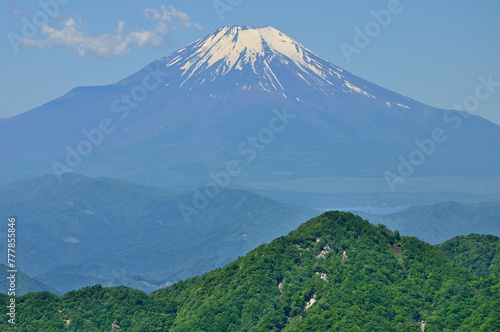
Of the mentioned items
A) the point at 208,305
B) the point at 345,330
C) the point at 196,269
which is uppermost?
the point at 196,269

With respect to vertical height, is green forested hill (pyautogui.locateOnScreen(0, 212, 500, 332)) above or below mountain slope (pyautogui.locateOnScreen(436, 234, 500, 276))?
below

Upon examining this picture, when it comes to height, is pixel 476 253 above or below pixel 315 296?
above

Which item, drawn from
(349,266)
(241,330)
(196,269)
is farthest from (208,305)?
(196,269)

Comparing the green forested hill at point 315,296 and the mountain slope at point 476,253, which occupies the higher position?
the mountain slope at point 476,253

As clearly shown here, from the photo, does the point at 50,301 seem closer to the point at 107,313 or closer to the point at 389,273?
the point at 107,313

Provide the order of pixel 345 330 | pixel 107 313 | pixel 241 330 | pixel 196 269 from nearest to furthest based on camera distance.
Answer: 1. pixel 345 330
2. pixel 241 330
3. pixel 107 313
4. pixel 196 269

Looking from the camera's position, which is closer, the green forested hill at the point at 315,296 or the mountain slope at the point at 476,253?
the green forested hill at the point at 315,296

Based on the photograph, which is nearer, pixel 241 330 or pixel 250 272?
pixel 241 330

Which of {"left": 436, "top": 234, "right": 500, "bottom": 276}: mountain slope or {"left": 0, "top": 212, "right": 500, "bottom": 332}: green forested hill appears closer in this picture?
{"left": 0, "top": 212, "right": 500, "bottom": 332}: green forested hill
